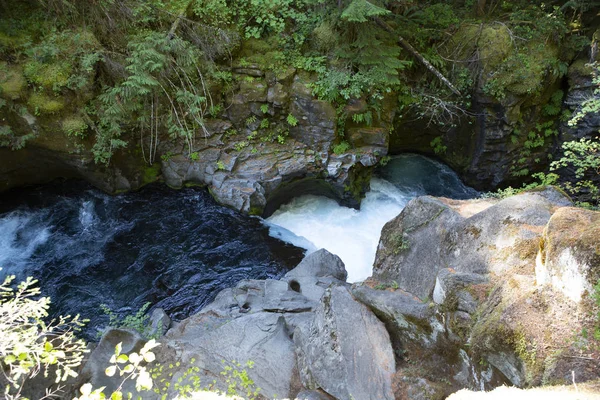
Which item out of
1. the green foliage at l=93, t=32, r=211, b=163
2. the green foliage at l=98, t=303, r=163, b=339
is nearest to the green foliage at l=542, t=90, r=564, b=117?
the green foliage at l=93, t=32, r=211, b=163

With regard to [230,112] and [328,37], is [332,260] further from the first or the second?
[328,37]

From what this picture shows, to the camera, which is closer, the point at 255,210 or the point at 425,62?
the point at 255,210

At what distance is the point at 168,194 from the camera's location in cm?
1225

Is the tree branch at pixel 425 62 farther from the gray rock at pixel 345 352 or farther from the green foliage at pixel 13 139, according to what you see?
the green foliage at pixel 13 139

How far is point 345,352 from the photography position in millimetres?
5246

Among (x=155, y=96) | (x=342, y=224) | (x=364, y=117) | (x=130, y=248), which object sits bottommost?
(x=130, y=248)

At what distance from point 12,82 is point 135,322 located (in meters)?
7.61

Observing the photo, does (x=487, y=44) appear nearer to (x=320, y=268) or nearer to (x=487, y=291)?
(x=320, y=268)

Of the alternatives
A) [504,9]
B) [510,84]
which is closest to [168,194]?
[510,84]

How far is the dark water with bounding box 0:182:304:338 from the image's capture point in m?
9.27

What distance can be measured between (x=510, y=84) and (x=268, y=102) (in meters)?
7.79

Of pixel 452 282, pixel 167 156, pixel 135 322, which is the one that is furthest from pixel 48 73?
pixel 452 282

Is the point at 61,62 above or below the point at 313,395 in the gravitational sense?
above

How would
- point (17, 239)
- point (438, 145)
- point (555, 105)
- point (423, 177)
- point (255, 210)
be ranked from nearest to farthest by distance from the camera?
point (17, 239), point (255, 210), point (555, 105), point (423, 177), point (438, 145)
